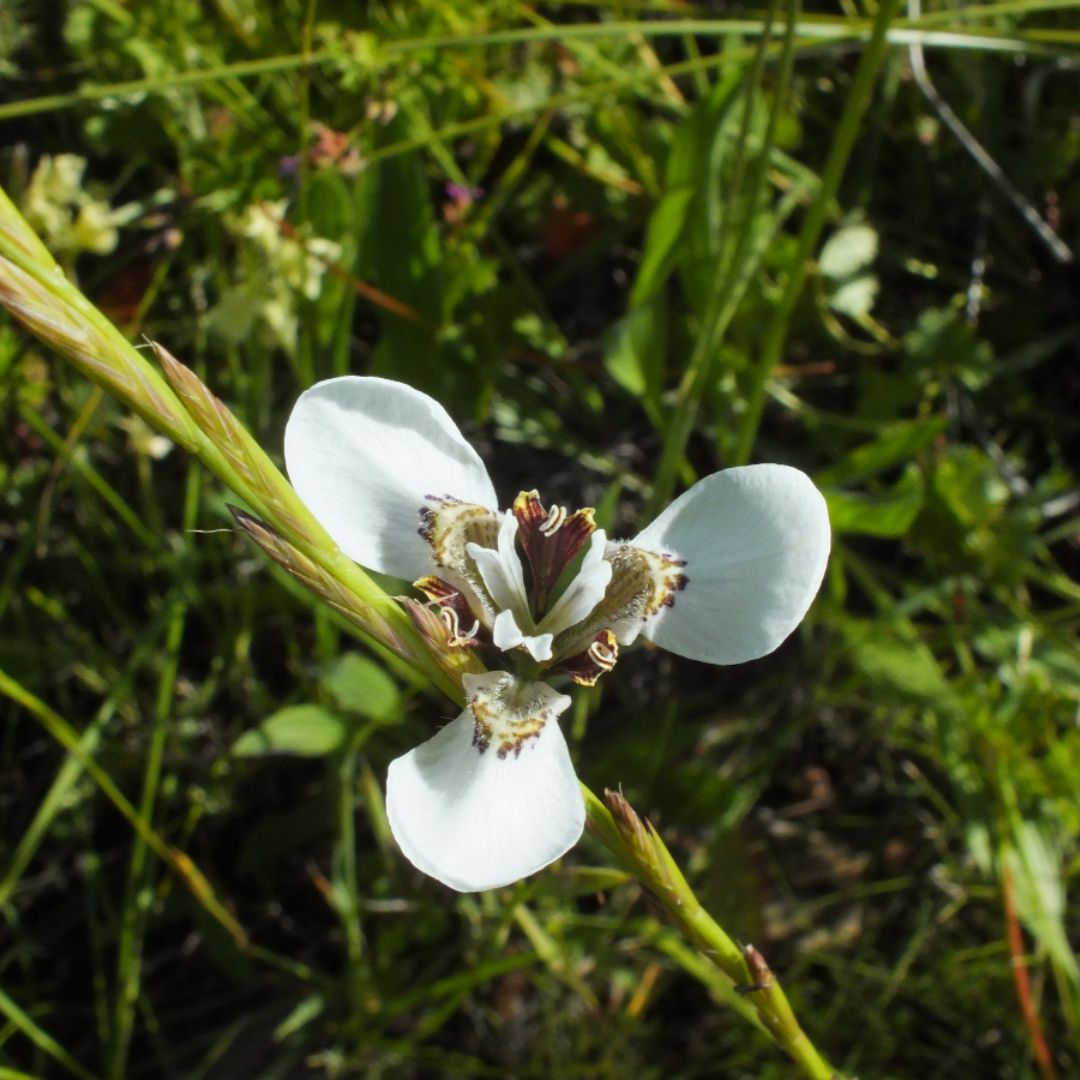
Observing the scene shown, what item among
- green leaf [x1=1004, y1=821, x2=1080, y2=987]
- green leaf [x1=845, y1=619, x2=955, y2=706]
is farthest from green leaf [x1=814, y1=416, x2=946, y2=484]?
green leaf [x1=1004, y1=821, x2=1080, y2=987]

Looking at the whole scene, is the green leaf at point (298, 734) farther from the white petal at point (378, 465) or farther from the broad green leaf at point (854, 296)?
the broad green leaf at point (854, 296)

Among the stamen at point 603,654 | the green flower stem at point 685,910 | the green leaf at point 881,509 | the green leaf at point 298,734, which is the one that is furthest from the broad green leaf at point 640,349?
the green flower stem at point 685,910

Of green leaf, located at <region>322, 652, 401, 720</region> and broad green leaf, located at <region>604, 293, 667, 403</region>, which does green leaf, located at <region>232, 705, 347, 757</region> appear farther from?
broad green leaf, located at <region>604, 293, 667, 403</region>

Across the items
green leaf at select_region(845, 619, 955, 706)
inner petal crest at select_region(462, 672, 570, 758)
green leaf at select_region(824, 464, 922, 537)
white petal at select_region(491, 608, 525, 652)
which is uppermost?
white petal at select_region(491, 608, 525, 652)

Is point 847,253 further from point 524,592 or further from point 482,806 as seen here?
point 482,806

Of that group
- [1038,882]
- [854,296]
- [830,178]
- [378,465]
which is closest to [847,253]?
[854,296]

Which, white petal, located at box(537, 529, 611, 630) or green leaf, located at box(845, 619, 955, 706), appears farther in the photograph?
green leaf, located at box(845, 619, 955, 706)
